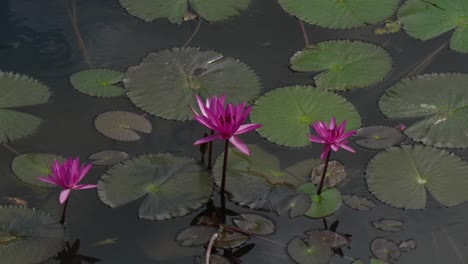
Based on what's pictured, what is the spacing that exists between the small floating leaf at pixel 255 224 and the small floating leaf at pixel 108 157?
1.81 feet

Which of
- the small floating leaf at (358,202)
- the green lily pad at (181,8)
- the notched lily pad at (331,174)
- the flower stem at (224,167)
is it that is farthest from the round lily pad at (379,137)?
the green lily pad at (181,8)

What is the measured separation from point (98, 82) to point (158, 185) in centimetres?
73

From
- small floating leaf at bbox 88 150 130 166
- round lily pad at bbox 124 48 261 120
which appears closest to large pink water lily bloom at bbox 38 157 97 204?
small floating leaf at bbox 88 150 130 166

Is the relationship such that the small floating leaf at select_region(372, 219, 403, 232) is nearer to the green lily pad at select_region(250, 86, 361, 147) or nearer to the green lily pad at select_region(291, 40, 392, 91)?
the green lily pad at select_region(250, 86, 361, 147)

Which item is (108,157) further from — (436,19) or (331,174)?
(436,19)

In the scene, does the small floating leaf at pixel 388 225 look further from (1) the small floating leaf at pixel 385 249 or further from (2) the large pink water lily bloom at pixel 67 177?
(2) the large pink water lily bloom at pixel 67 177

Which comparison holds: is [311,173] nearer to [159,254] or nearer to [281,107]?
[281,107]

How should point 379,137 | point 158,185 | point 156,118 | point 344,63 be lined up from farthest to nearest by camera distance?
point 344,63, point 156,118, point 379,137, point 158,185

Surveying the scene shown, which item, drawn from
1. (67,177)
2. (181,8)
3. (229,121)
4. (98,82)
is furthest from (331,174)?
(181,8)

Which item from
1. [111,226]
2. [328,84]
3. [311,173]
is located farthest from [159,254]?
[328,84]

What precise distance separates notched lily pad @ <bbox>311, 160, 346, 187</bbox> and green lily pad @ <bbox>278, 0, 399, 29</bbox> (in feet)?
2.96

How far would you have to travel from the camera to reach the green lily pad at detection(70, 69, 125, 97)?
3471 millimetres

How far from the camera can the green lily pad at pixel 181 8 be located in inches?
153

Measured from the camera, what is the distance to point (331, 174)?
10.2 ft
